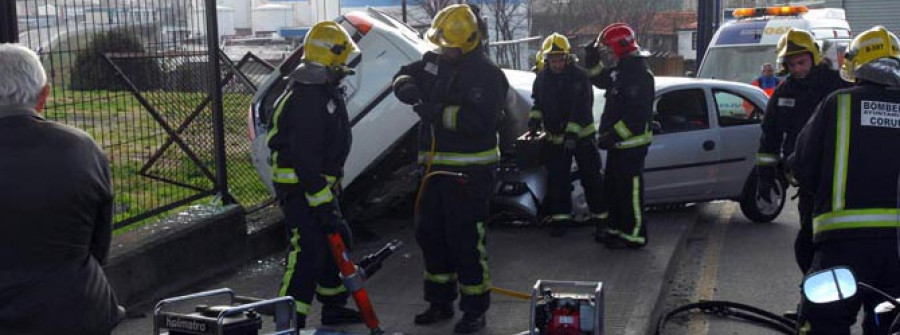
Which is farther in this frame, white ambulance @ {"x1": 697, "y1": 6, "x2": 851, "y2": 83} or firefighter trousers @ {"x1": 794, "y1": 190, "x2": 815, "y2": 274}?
white ambulance @ {"x1": 697, "y1": 6, "x2": 851, "y2": 83}

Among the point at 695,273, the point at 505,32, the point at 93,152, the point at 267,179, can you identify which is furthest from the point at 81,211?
the point at 505,32

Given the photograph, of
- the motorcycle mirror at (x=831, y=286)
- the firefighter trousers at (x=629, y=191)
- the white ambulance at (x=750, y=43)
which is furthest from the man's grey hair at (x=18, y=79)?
the white ambulance at (x=750, y=43)

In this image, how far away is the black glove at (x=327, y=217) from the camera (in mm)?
6008

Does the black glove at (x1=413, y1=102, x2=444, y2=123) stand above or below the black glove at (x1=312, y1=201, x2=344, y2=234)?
above

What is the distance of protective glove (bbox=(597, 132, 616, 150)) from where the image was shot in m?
8.90

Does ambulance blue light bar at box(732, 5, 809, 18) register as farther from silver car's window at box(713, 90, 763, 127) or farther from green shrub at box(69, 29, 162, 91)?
green shrub at box(69, 29, 162, 91)

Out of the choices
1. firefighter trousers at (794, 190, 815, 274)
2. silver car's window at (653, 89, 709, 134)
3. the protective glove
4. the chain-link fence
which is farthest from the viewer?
silver car's window at (653, 89, 709, 134)

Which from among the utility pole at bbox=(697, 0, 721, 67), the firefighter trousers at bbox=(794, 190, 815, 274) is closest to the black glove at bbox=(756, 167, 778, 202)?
the firefighter trousers at bbox=(794, 190, 815, 274)

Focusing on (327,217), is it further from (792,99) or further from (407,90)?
(792,99)

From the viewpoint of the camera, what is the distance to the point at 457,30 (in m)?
6.48

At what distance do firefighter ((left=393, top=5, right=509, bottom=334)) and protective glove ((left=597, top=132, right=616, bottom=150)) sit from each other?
237cm

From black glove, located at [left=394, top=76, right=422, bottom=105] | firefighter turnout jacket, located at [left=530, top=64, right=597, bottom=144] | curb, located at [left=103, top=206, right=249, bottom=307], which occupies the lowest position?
curb, located at [left=103, top=206, right=249, bottom=307]

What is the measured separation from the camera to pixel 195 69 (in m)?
8.81

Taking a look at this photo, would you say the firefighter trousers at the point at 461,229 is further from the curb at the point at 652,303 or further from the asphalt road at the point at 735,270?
the asphalt road at the point at 735,270
